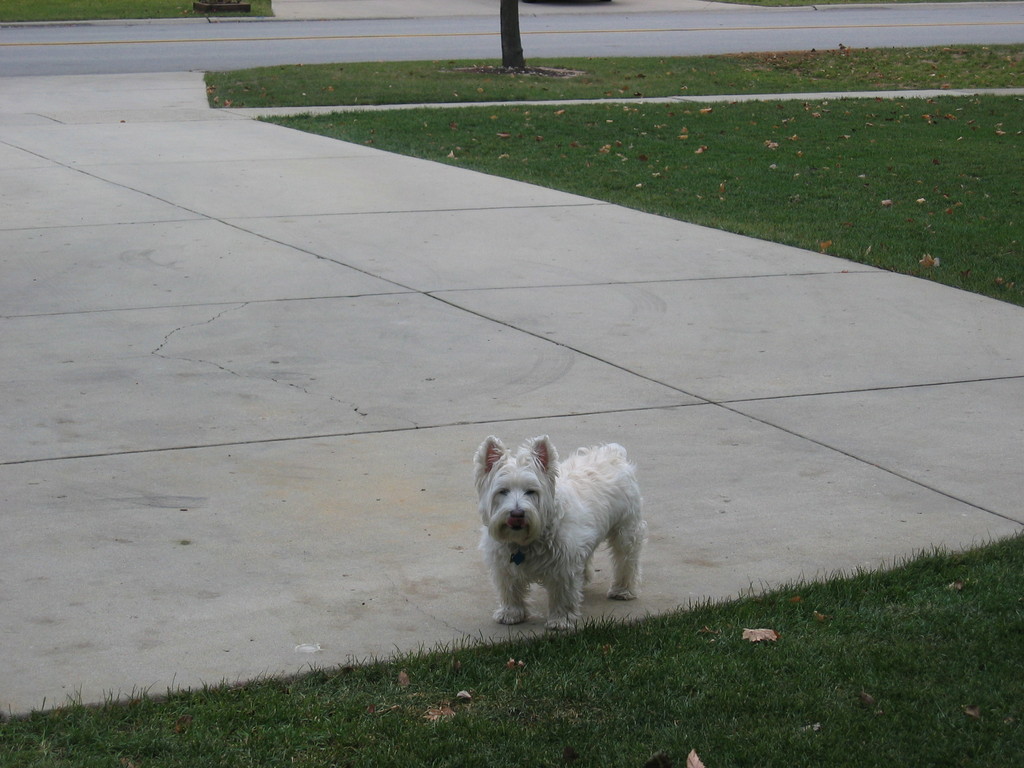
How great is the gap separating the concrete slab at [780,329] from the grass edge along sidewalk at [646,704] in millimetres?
2640

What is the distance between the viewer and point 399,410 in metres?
6.72

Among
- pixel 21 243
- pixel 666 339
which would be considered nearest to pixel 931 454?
pixel 666 339

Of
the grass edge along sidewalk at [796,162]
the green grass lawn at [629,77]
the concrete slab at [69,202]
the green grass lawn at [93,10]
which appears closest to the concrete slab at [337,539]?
the grass edge along sidewalk at [796,162]

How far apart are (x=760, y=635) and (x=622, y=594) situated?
625mm

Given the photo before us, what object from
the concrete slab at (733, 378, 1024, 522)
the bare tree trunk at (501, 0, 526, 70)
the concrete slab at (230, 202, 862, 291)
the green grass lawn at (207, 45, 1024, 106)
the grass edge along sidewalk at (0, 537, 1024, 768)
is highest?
the bare tree trunk at (501, 0, 526, 70)

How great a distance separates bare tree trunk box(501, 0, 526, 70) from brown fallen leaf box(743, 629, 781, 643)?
1779cm

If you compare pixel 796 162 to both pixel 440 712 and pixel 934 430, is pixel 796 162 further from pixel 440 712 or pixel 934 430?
pixel 440 712

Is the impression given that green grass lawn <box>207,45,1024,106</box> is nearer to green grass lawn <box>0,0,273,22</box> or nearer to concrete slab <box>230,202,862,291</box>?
concrete slab <box>230,202,862,291</box>

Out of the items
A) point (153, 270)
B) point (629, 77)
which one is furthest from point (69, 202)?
point (629, 77)

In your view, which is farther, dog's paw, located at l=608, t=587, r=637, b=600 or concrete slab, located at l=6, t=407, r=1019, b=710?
dog's paw, located at l=608, t=587, r=637, b=600

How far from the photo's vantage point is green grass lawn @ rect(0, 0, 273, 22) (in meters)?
30.5

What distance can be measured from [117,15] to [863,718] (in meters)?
30.6

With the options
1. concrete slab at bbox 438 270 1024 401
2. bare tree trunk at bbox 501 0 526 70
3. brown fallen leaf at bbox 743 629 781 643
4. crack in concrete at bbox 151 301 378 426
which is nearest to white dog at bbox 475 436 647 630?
brown fallen leaf at bbox 743 629 781 643

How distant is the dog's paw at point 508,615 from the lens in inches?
183
